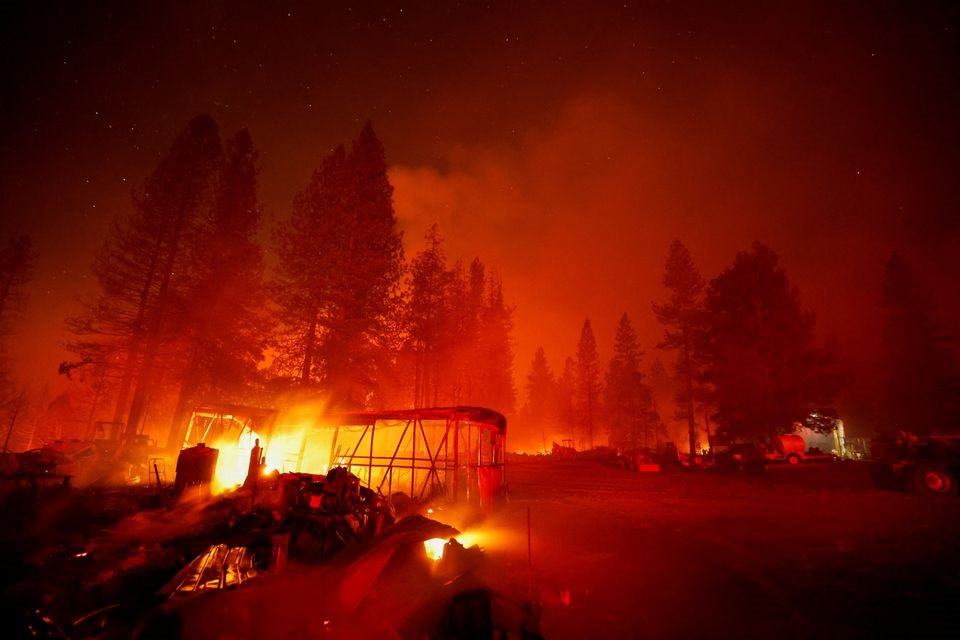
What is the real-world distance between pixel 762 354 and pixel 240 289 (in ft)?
123

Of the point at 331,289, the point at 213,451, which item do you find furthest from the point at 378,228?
the point at 213,451

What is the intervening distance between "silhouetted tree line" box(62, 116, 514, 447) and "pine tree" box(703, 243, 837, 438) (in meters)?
25.9

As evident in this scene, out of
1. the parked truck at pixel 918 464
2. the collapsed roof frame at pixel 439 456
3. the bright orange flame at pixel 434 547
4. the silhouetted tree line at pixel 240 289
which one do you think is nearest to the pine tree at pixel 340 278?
the silhouetted tree line at pixel 240 289

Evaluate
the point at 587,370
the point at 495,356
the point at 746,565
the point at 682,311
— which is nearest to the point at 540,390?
the point at 587,370

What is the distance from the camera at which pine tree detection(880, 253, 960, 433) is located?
35.6 m

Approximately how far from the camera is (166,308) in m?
23.7

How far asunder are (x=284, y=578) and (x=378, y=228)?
21914mm

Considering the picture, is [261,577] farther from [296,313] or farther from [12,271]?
[12,271]

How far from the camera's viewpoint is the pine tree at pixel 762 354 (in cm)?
2995

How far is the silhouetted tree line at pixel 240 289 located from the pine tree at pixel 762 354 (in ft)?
85.1

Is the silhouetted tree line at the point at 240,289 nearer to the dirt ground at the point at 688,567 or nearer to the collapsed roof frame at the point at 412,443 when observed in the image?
the collapsed roof frame at the point at 412,443

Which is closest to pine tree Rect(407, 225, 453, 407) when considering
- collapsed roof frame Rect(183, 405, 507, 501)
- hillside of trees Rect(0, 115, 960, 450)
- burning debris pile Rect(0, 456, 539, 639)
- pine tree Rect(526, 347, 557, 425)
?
hillside of trees Rect(0, 115, 960, 450)

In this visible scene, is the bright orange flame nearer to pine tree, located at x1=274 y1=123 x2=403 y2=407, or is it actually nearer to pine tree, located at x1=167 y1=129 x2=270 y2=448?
pine tree, located at x1=274 y1=123 x2=403 y2=407

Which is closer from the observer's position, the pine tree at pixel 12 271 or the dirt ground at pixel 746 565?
the dirt ground at pixel 746 565
